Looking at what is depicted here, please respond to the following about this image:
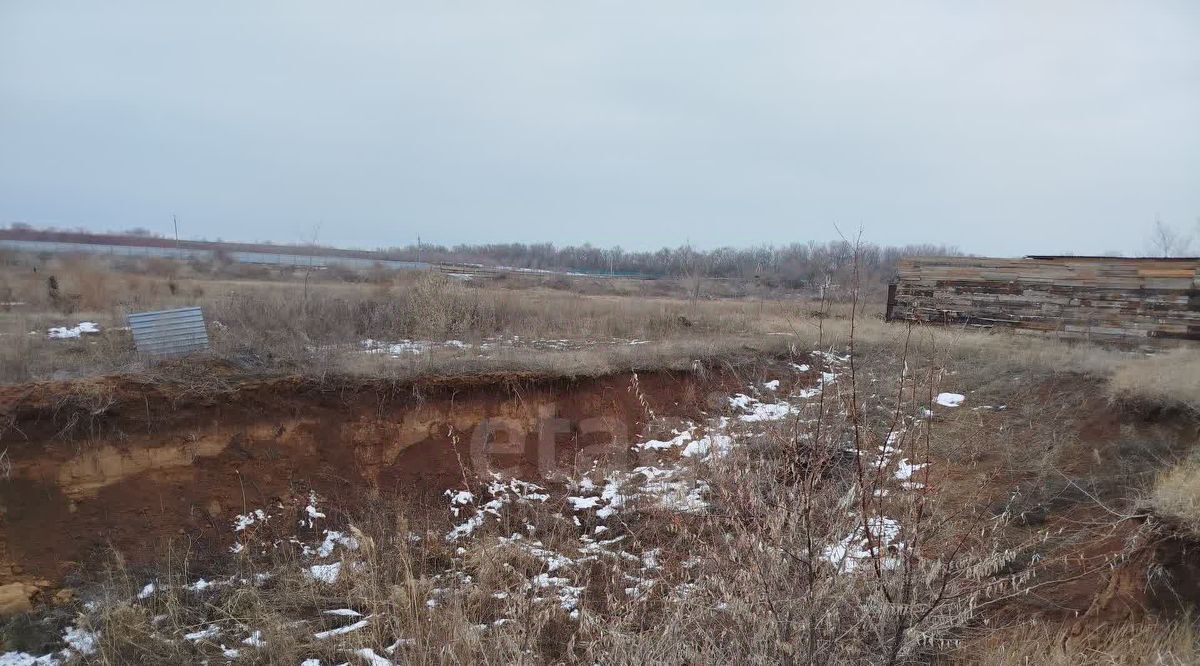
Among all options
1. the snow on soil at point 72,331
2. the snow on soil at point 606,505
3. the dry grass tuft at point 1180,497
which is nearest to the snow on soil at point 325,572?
the snow on soil at point 606,505

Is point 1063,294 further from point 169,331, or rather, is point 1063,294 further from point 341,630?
point 169,331

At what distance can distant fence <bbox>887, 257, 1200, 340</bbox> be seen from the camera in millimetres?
13688

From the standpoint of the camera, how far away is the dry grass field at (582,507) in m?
3.43

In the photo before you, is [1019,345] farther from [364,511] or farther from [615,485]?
[364,511]

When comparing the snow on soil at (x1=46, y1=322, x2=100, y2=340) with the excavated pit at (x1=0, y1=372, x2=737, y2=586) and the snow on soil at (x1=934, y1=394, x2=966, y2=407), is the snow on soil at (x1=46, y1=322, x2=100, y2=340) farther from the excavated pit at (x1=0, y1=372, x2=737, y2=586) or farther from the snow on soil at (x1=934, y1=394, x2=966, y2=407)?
the snow on soil at (x1=934, y1=394, x2=966, y2=407)

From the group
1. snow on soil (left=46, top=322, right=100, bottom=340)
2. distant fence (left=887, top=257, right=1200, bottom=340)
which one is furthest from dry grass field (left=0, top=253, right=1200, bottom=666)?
distant fence (left=887, top=257, right=1200, bottom=340)

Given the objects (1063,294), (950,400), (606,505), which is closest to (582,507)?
(606,505)

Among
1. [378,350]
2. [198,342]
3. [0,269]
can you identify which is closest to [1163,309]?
[378,350]

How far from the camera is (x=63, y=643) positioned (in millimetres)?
5016

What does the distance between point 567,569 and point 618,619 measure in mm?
1830

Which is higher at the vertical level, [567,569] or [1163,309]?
[1163,309]

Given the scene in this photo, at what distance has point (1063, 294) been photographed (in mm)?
15422

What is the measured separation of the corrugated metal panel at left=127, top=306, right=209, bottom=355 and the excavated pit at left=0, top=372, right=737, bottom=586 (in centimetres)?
162

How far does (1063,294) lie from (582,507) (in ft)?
49.0
